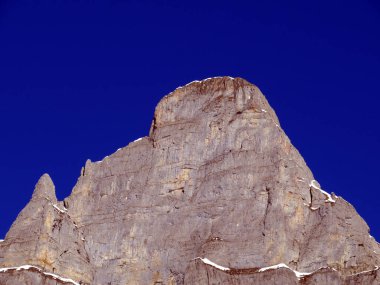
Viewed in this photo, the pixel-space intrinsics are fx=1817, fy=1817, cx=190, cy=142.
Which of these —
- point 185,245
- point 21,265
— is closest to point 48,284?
point 21,265

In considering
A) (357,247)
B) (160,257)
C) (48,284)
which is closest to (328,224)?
(357,247)

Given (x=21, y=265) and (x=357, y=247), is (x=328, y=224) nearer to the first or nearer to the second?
(x=357, y=247)

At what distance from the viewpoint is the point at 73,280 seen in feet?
644

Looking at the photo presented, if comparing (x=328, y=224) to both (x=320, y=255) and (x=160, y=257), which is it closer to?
(x=320, y=255)

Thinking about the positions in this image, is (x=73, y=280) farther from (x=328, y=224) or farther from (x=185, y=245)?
(x=328, y=224)

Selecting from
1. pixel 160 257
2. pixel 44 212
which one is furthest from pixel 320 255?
pixel 44 212

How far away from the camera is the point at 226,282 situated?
18938 cm

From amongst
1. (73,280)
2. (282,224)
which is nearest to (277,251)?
(282,224)

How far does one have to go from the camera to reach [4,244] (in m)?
198

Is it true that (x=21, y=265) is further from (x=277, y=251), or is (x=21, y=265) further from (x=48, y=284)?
(x=277, y=251)

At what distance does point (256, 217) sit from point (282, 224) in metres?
3.25

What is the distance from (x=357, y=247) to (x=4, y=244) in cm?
3824

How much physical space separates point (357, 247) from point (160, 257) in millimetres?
21502

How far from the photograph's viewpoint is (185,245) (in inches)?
7785
